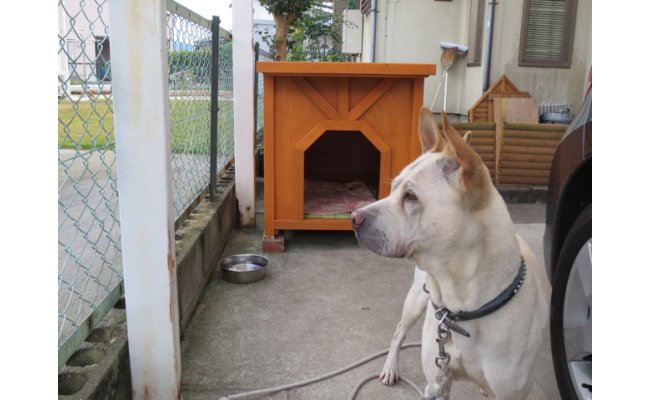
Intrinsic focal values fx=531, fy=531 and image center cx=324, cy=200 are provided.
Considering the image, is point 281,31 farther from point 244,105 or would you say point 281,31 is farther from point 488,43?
point 244,105

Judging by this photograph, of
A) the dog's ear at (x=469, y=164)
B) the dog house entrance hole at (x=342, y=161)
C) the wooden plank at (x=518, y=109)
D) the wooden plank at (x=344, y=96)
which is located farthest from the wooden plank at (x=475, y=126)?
the dog's ear at (x=469, y=164)

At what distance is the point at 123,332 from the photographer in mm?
2281

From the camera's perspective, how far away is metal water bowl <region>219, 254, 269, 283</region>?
374 cm

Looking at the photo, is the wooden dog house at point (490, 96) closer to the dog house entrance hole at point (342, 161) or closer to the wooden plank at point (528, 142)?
the wooden plank at point (528, 142)

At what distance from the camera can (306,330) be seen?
10.2 feet

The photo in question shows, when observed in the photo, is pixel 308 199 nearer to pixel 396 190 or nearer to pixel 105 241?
pixel 105 241

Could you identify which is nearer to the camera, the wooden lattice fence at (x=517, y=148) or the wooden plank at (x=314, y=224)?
the wooden plank at (x=314, y=224)

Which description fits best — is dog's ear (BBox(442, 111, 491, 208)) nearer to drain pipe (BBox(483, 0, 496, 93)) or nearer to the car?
the car

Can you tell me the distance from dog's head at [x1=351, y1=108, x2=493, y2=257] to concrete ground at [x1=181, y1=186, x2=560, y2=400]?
1056 millimetres

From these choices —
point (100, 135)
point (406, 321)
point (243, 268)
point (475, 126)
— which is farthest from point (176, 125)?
point (475, 126)

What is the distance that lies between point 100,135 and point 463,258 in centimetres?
183

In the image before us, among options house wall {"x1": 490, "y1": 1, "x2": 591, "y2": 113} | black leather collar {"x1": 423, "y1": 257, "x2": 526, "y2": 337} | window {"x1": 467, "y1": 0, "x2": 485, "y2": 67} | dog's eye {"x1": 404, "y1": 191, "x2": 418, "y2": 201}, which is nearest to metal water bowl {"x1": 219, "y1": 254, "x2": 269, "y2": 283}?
black leather collar {"x1": 423, "y1": 257, "x2": 526, "y2": 337}

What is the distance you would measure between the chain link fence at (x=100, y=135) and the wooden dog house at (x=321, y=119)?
1.90 feet

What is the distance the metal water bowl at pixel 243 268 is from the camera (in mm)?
3744
